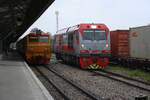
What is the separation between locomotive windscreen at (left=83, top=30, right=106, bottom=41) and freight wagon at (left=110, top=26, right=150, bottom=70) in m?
2.13

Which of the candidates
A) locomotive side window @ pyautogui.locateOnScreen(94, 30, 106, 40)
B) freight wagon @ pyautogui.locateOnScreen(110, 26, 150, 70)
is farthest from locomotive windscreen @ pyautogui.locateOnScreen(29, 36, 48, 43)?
locomotive side window @ pyautogui.locateOnScreen(94, 30, 106, 40)

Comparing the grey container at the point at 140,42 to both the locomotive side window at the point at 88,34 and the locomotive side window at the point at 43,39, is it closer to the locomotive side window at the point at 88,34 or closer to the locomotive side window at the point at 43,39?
the locomotive side window at the point at 88,34

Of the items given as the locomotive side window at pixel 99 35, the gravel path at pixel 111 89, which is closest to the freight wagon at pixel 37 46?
the locomotive side window at pixel 99 35

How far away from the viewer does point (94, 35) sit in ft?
98.0

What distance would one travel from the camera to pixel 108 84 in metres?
20.3

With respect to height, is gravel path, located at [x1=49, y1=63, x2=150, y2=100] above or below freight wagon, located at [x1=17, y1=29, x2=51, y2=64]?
below

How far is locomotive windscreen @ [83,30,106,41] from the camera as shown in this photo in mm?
29688

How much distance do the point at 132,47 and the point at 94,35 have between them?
2819 millimetres

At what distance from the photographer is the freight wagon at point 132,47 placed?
2695 cm

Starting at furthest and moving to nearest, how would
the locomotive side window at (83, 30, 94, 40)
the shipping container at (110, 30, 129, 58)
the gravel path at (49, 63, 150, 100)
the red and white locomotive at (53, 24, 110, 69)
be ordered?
the shipping container at (110, 30, 129, 58), the locomotive side window at (83, 30, 94, 40), the red and white locomotive at (53, 24, 110, 69), the gravel path at (49, 63, 150, 100)

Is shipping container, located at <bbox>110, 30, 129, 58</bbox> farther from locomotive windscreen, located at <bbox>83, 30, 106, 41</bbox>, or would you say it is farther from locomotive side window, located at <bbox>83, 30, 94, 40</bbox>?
locomotive side window, located at <bbox>83, 30, 94, 40</bbox>

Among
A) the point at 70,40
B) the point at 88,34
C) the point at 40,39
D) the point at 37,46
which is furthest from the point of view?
the point at 40,39

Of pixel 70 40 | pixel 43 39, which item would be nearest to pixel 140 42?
pixel 70 40

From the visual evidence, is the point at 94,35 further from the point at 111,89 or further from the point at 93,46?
the point at 111,89
